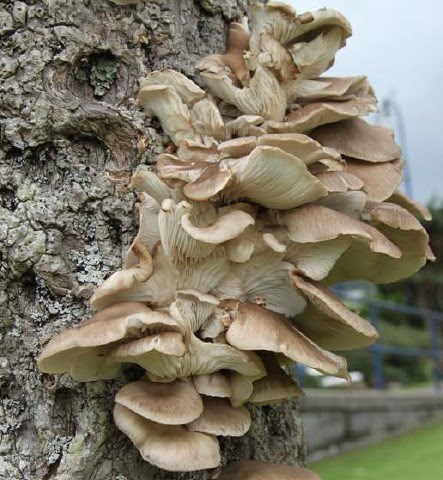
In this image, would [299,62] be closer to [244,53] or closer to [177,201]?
[244,53]

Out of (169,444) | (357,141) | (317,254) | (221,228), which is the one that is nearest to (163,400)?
(169,444)

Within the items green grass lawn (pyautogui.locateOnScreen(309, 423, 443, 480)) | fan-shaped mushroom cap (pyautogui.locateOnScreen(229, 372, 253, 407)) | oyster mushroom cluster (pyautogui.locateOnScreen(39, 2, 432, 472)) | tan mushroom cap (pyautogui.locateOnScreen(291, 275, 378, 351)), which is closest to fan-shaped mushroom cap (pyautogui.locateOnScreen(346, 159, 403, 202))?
oyster mushroom cluster (pyautogui.locateOnScreen(39, 2, 432, 472))

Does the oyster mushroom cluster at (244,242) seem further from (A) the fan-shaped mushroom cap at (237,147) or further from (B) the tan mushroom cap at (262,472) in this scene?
(B) the tan mushroom cap at (262,472)

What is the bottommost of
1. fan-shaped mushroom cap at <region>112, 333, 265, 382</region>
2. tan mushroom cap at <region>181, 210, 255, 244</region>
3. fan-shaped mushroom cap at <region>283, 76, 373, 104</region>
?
fan-shaped mushroom cap at <region>112, 333, 265, 382</region>

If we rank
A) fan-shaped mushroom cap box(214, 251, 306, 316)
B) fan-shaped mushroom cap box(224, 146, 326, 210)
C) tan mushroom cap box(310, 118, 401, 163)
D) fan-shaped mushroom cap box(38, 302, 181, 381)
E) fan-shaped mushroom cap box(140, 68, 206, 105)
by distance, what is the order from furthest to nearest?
tan mushroom cap box(310, 118, 401, 163), fan-shaped mushroom cap box(140, 68, 206, 105), fan-shaped mushroom cap box(214, 251, 306, 316), fan-shaped mushroom cap box(224, 146, 326, 210), fan-shaped mushroom cap box(38, 302, 181, 381)

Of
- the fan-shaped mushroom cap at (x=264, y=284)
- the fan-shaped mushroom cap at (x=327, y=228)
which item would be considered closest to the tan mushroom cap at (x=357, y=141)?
the fan-shaped mushroom cap at (x=327, y=228)

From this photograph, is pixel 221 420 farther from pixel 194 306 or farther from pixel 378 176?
pixel 378 176

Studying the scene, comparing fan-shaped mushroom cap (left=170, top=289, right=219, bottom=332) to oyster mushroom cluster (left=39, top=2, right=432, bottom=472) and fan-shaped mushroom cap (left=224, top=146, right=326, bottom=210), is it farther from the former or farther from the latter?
fan-shaped mushroom cap (left=224, top=146, right=326, bottom=210)

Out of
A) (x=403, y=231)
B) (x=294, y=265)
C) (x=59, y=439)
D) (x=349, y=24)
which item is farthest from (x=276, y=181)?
(x=59, y=439)
